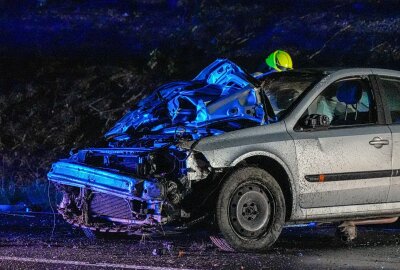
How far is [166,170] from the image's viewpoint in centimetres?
715

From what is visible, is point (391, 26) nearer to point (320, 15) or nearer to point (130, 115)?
point (320, 15)

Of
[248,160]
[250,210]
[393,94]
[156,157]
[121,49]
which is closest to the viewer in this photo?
[156,157]

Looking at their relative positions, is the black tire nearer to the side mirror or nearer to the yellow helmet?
the side mirror

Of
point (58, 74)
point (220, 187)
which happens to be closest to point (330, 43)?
point (58, 74)

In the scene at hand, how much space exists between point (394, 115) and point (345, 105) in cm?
56

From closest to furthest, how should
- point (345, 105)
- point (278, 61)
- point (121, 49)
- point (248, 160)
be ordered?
point (248, 160), point (345, 105), point (278, 61), point (121, 49)

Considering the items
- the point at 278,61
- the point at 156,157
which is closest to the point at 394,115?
the point at 278,61

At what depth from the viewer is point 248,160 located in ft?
24.4

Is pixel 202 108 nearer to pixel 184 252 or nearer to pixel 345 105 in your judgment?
pixel 184 252

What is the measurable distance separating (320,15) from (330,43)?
73.2 inches

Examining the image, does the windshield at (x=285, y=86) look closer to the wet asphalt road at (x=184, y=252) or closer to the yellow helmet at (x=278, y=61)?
the wet asphalt road at (x=184, y=252)

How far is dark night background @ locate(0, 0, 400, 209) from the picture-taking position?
15.8m

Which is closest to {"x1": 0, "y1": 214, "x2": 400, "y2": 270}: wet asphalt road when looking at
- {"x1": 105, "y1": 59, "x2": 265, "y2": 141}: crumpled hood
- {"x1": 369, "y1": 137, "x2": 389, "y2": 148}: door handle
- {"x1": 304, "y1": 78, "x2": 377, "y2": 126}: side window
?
{"x1": 369, "y1": 137, "x2": 389, "y2": 148}: door handle

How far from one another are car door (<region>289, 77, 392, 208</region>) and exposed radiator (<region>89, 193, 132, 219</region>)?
169 cm
